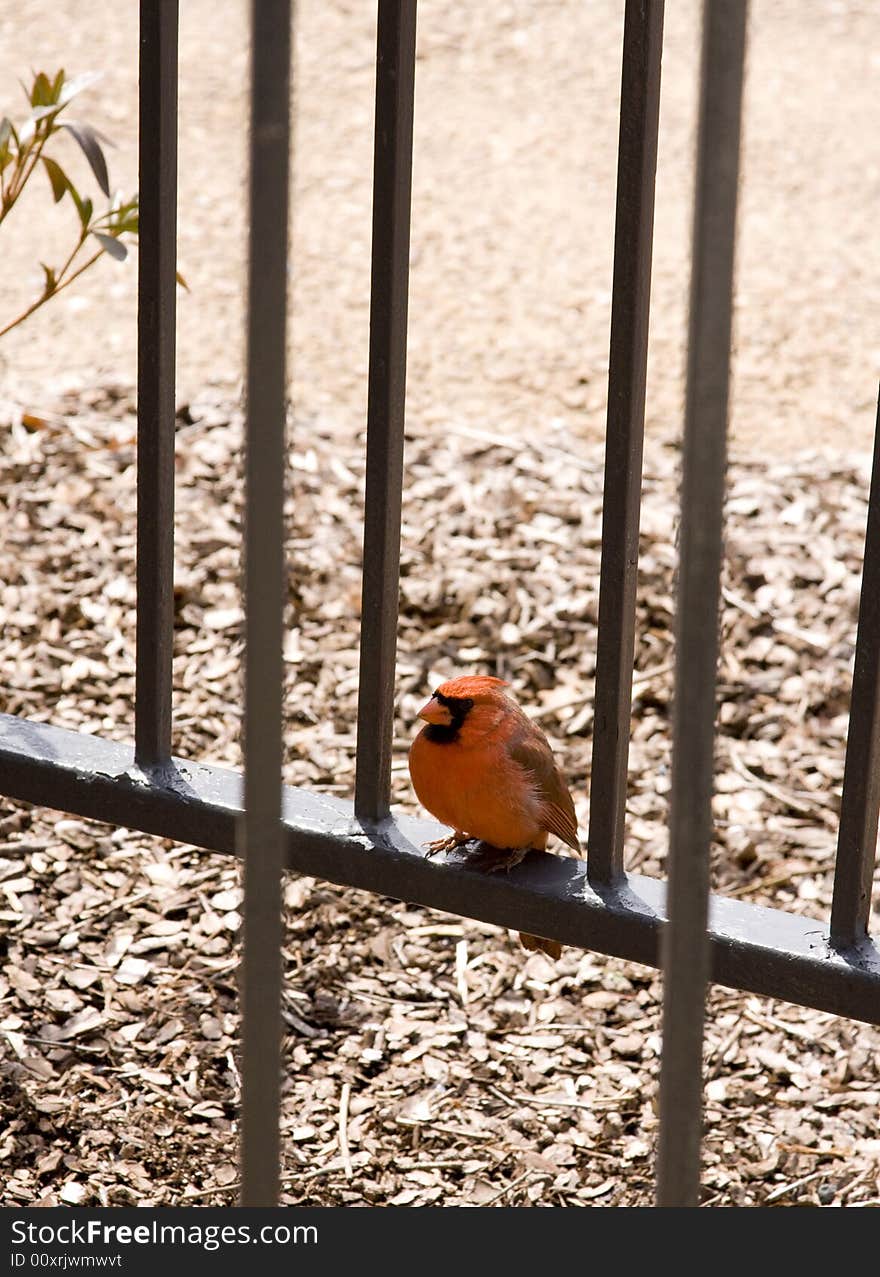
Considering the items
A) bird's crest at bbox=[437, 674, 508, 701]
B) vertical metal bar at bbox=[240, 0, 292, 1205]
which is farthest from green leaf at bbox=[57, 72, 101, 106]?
vertical metal bar at bbox=[240, 0, 292, 1205]

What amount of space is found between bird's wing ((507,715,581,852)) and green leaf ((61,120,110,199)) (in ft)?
3.98

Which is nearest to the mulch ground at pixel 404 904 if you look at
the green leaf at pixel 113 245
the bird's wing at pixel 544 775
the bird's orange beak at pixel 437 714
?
the bird's wing at pixel 544 775

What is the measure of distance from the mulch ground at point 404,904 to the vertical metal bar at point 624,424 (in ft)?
2.71

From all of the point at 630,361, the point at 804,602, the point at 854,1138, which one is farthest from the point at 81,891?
the point at 804,602

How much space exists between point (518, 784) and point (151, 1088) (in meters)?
0.85

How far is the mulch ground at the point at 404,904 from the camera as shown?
9.07ft

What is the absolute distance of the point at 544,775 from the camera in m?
2.67

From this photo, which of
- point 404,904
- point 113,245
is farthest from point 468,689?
point 113,245

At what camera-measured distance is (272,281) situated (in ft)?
3.47

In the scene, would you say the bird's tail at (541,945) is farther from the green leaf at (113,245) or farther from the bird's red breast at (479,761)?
the green leaf at (113,245)

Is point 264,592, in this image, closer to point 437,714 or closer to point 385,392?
point 385,392

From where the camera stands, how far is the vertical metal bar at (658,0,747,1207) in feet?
3.27

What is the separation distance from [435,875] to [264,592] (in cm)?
132

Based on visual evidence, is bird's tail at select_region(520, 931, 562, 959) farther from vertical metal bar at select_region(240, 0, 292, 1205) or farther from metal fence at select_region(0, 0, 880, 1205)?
vertical metal bar at select_region(240, 0, 292, 1205)
